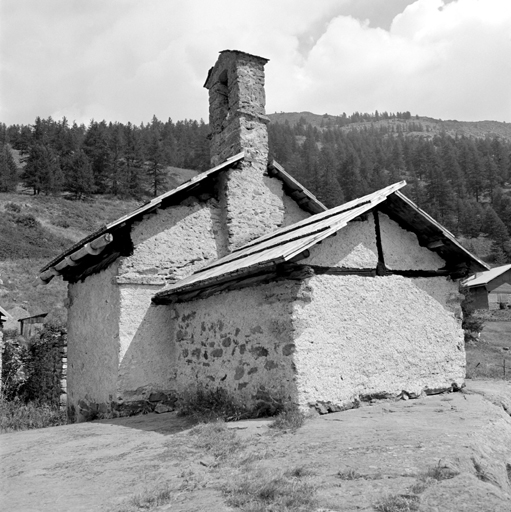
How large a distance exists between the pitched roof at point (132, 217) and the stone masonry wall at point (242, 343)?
187 cm

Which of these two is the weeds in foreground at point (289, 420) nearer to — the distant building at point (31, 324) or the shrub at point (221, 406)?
the shrub at point (221, 406)

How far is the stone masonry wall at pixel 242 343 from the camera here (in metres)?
7.24

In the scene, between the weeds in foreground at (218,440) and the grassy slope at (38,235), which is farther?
the grassy slope at (38,235)

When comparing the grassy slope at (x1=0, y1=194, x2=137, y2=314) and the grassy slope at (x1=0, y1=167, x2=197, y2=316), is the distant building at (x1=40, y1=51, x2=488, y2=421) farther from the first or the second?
the grassy slope at (x1=0, y1=194, x2=137, y2=314)

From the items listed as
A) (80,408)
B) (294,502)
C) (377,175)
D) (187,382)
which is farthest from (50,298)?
(377,175)

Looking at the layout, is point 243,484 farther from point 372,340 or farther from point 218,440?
point 372,340

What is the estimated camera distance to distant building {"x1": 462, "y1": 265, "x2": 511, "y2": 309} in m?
48.3

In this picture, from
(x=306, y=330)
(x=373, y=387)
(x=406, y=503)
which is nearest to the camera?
(x=406, y=503)

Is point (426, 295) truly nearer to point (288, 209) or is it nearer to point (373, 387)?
point (373, 387)

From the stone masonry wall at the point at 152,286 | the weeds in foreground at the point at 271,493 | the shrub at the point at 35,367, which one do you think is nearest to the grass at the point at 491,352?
the stone masonry wall at the point at 152,286

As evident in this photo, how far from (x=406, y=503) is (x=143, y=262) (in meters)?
7.00

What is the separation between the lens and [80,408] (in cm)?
1077

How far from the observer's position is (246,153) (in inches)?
437

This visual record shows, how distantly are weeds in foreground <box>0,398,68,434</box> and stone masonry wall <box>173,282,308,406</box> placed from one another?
11.8 feet
